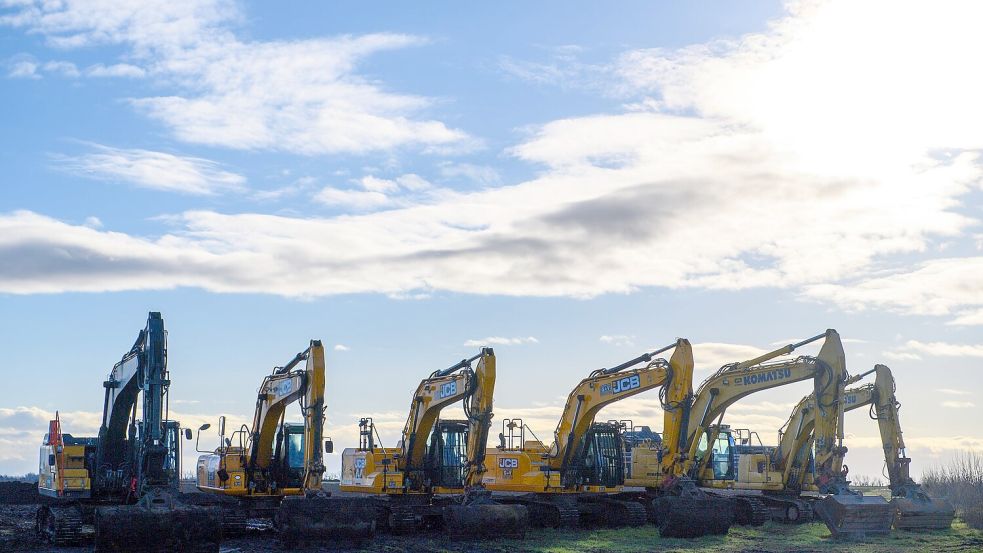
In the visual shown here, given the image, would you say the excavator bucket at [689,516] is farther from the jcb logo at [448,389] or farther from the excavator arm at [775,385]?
the jcb logo at [448,389]

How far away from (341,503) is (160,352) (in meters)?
5.25

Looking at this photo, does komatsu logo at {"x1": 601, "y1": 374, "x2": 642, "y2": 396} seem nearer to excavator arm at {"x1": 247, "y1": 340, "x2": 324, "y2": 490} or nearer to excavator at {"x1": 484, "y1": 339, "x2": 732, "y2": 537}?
excavator at {"x1": 484, "y1": 339, "x2": 732, "y2": 537}

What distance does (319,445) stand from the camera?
27.5 meters

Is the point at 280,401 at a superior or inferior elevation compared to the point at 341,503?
superior

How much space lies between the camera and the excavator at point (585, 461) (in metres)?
31.5

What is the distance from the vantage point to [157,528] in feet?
73.4

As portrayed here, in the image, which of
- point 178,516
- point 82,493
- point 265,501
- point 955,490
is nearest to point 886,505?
point 265,501

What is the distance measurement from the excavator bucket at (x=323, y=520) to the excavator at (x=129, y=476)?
2.59m

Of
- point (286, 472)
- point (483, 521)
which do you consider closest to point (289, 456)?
point (286, 472)

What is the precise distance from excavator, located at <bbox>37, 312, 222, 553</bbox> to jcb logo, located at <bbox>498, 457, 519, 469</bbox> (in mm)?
9267

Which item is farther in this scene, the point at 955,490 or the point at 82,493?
the point at 955,490

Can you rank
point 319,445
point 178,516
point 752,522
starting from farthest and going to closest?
1. point 752,522
2. point 319,445
3. point 178,516

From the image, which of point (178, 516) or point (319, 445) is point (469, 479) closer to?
point (319, 445)

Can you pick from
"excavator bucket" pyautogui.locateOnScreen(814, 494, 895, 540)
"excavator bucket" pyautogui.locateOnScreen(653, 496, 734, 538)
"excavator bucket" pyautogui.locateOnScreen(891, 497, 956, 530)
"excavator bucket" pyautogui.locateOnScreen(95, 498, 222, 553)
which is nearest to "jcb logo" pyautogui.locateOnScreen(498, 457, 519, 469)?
"excavator bucket" pyautogui.locateOnScreen(653, 496, 734, 538)
